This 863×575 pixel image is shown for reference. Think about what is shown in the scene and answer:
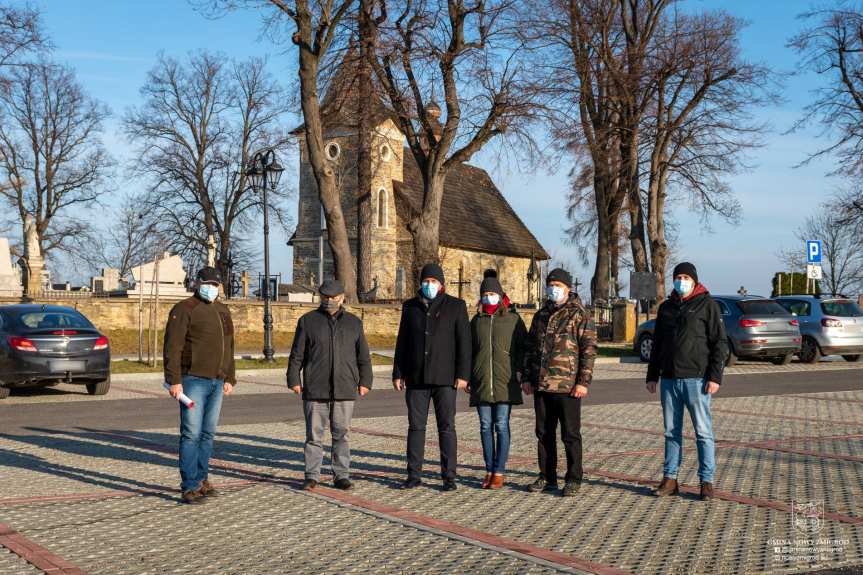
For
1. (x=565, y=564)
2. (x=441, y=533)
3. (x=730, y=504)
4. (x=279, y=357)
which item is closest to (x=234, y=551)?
(x=441, y=533)

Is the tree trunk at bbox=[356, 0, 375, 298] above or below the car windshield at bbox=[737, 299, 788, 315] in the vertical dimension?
above

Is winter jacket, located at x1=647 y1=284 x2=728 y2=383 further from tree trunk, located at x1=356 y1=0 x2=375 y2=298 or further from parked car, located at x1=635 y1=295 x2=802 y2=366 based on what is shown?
tree trunk, located at x1=356 y1=0 x2=375 y2=298

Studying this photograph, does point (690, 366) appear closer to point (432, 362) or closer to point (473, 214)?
point (432, 362)

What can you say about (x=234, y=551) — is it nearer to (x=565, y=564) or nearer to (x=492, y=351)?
(x=565, y=564)

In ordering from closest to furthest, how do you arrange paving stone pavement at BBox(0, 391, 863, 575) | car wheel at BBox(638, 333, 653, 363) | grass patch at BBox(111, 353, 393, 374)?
1. paving stone pavement at BBox(0, 391, 863, 575)
2. grass patch at BBox(111, 353, 393, 374)
3. car wheel at BBox(638, 333, 653, 363)

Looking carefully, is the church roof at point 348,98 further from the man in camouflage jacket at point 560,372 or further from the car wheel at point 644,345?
the man in camouflage jacket at point 560,372

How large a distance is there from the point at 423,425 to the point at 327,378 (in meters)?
0.88

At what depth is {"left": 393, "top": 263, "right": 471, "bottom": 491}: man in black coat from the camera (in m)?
8.63

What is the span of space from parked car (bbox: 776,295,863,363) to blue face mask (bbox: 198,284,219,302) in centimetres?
1989

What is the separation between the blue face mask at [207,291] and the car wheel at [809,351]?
20.1m

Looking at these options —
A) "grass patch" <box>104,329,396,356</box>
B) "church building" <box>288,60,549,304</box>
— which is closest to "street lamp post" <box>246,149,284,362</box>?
"grass patch" <box>104,329,396,356</box>

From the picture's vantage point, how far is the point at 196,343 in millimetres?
8125

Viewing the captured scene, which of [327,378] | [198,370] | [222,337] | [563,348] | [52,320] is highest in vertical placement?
[52,320]

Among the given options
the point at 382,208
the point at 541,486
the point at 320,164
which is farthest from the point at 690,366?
the point at 382,208
